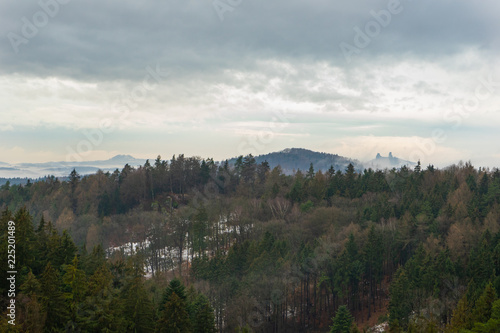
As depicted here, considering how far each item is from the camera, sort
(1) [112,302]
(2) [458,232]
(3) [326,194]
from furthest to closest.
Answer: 1. (3) [326,194]
2. (2) [458,232]
3. (1) [112,302]

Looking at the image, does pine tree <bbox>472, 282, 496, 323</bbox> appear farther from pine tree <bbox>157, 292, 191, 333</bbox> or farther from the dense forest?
pine tree <bbox>157, 292, 191, 333</bbox>

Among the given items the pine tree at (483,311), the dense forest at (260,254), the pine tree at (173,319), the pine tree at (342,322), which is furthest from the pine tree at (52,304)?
the pine tree at (483,311)

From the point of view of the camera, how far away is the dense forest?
32.3 meters

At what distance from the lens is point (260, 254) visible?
6669 centimetres

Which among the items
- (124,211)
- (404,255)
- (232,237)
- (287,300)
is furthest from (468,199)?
(124,211)

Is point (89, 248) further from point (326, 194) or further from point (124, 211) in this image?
point (326, 194)

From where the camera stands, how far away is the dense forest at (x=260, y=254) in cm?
3234

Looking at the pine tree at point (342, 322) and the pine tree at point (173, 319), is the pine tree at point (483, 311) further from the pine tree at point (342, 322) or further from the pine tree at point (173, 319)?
the pine tree at point (173, 319)

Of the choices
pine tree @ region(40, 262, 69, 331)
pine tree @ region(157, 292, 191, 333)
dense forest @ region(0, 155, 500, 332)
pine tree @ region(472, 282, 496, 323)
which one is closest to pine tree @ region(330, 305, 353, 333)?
dense forest @ region(0, 155, 500, 332)

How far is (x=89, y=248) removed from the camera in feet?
283

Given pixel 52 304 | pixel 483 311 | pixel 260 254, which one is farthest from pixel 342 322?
pixel 52 304

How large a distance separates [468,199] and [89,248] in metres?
86.0

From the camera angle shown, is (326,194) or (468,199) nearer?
(468,199)

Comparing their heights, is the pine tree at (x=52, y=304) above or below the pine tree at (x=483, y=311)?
above
